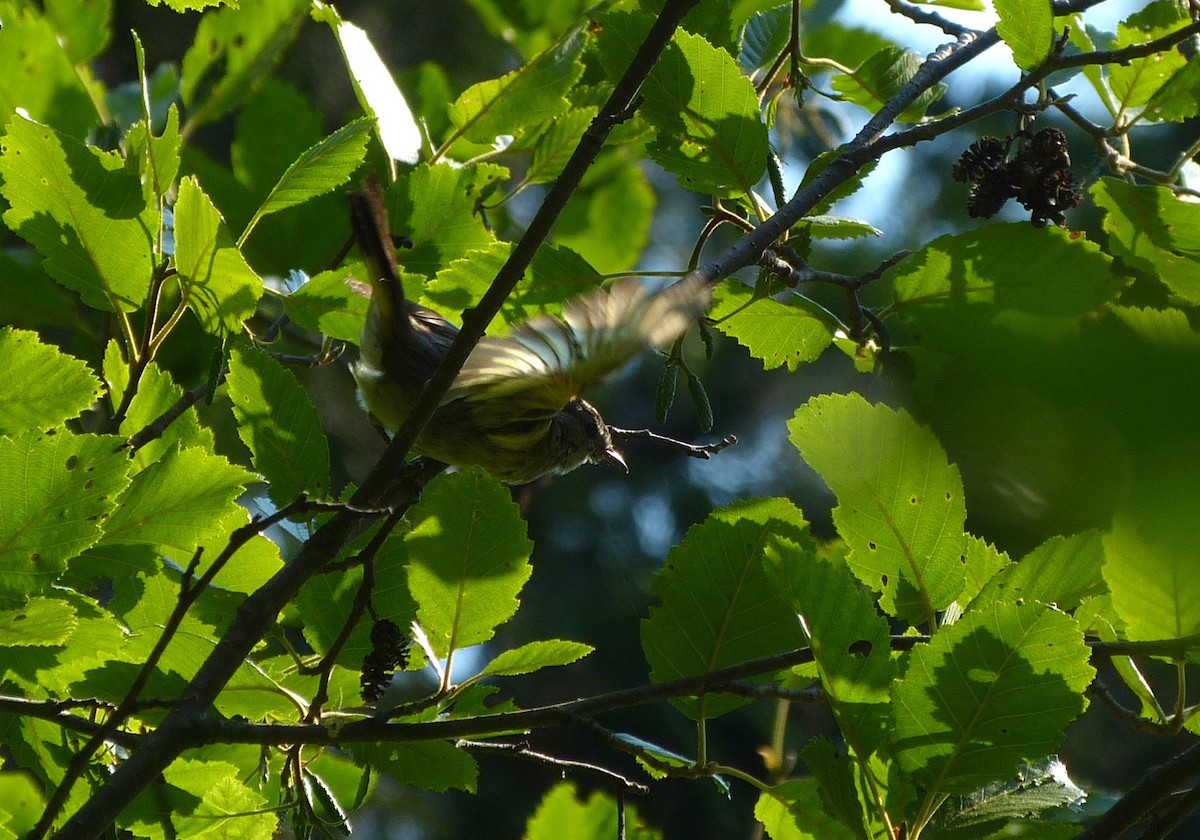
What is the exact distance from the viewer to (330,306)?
5.39ft

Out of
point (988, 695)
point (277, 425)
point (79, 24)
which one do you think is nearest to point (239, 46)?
point (79, 24)

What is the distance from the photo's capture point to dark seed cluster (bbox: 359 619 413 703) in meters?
1.35

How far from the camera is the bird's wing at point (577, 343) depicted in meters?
1.41

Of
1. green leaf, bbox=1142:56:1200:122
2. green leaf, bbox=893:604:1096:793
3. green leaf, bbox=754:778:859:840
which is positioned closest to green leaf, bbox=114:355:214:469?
green leaf, bbox=754:778:859:840

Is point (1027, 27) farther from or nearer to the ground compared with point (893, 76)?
farther from the ground

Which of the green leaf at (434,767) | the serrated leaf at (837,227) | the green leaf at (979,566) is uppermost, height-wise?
Answer: the serrated leaf at (837,227)

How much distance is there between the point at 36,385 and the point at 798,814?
978 mm

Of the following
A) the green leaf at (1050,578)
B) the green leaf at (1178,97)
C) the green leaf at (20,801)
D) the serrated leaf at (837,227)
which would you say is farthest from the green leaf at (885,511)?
the green leaf at (20,801)

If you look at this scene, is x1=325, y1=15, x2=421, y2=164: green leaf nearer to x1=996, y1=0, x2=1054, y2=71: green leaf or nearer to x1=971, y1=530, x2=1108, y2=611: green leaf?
x1=996, y1=0, x2=1054, y2=71: green leaf

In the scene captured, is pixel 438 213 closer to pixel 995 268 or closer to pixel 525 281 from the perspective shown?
pixel 525 281

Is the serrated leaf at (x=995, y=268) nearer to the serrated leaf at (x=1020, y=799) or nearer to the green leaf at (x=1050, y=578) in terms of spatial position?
the green leaf at (x=1050, y=578)

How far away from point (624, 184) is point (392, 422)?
71cm

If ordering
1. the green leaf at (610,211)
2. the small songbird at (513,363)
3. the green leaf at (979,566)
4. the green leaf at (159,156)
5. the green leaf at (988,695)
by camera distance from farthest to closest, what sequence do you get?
the green leaf at (610,211), the small songbird at (513,363), the green leaf at (159,156), the green leaf at (979,566), the green leaf at (988,695)

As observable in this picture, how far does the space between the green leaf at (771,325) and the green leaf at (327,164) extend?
0.52m
